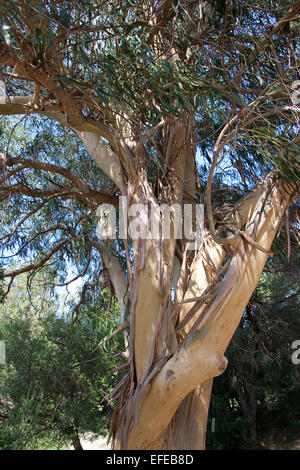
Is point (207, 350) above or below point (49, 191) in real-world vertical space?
below

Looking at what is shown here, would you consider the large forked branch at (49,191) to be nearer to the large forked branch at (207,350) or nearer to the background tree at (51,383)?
the large forked branch at (207,350)

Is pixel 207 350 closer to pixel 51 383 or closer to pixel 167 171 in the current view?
pixel 167 171

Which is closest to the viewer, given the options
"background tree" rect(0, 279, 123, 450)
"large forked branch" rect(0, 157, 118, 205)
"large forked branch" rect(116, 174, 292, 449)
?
"large forked branch" rect(116, 174, 292, 449)

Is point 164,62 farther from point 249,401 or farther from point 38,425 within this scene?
point 249,401

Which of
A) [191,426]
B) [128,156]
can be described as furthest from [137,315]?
[128,156]

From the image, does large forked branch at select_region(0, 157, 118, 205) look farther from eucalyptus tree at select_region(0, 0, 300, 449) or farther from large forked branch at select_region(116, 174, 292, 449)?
large forked branch at select_region(116, 174, 292, 449)

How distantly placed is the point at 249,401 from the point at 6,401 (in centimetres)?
439

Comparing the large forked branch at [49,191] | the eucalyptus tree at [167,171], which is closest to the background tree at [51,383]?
the large forked branch at [49,191]

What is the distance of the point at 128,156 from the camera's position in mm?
3701

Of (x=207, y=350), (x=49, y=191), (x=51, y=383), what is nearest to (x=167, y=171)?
(x=49, y=191)

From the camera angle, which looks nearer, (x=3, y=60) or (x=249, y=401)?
(x=3, y=60)

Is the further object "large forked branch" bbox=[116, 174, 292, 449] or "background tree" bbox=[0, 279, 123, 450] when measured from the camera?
"background tree" bbox=[0, 279, 123, 450]

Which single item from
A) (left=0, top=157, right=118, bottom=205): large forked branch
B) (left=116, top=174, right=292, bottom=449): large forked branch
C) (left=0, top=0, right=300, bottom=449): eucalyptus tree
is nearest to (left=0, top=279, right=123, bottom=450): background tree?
(left=0, top=157, right=118, bottom=205): large forked branch
